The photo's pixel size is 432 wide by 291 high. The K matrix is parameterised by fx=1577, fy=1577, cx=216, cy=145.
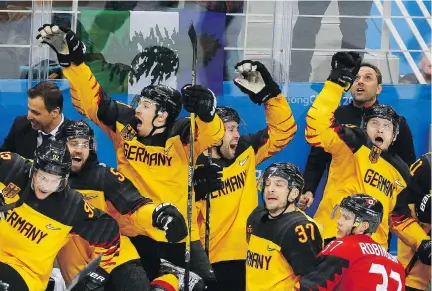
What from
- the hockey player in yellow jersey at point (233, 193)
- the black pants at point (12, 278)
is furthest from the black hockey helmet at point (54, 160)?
the hockey player in yellow jersey at point (233, 193)

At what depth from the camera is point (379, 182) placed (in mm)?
9023

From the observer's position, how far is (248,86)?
8703 millimetres

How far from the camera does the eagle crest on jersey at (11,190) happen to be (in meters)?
8.20

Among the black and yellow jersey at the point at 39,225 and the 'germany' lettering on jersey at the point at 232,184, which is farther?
the 'germany' lettering on jersey at the point at 232,184

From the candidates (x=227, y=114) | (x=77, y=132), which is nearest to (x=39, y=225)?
(x=77, y=132)

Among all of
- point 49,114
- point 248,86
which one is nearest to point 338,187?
point 248,86

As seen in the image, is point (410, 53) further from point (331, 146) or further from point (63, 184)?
point (63, 184)

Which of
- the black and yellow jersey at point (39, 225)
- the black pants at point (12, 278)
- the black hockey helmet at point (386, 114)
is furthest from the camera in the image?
the black hockey helmet at point (386, 114)

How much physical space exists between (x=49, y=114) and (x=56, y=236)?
0.94m

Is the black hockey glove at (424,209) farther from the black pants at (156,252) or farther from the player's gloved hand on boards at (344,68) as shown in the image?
the black pants at (156,252)

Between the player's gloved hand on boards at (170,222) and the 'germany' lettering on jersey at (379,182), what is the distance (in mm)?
1270

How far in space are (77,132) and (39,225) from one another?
64cm

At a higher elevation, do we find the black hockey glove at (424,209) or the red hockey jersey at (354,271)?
the black hockey glove at (424,209)

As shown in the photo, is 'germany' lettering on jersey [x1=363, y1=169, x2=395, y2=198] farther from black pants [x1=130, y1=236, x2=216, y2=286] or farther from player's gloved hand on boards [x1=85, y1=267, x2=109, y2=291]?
player's gloved hand on boards [x1=85, y1=267, x2=109, y2=291]
